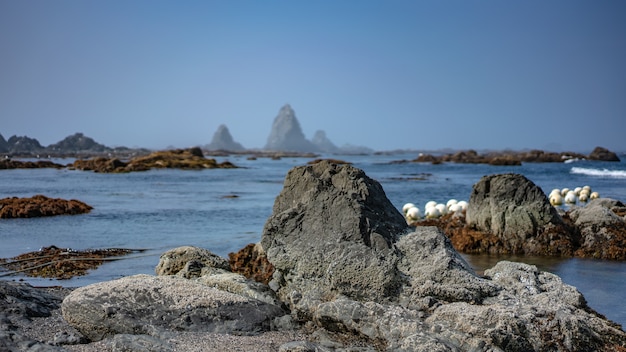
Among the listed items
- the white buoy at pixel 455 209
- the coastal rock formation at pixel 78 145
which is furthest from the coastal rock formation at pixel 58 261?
the coastal rock formation at pixel 78 145

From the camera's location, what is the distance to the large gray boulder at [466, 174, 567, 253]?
14977 millimetres

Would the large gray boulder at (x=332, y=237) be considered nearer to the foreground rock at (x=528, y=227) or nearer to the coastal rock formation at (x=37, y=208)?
the foreground rock at (x=528, y=227)

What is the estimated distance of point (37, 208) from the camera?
2158 centimetres

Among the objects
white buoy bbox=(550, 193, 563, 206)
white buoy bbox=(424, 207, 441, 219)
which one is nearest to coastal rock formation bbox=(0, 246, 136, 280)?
white buoy bbox=(424, 207, 441, 219)

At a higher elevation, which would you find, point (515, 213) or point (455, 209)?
point (515, 213)

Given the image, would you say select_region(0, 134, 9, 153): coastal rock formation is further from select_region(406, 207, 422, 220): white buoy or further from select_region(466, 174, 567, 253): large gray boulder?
select_region(466, 174, 567, 253): large gray boulder

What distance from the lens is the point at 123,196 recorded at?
31281mm

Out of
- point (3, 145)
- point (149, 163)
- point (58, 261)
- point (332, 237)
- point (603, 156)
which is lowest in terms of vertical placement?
point (58, 261)

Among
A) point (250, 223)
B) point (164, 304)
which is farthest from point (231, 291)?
point (250, 223)

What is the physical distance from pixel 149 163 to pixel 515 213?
55503 millimetres

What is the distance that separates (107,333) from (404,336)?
138 inches

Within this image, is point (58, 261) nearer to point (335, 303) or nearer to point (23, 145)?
point (335, 303)

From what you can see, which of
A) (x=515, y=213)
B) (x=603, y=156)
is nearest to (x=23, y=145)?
(x=603, y=156)

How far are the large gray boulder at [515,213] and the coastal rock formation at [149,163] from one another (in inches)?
1832
